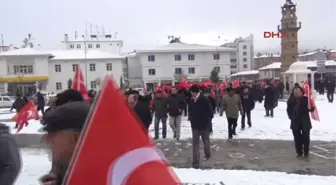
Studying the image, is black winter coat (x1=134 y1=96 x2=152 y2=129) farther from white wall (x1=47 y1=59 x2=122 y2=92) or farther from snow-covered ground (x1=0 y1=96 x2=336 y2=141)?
white wall (x1=47 y1=59 x2=122 y2=92)

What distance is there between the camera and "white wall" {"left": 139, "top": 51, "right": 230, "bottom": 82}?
5906 cm

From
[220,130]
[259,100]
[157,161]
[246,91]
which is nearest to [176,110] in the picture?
[220,130]

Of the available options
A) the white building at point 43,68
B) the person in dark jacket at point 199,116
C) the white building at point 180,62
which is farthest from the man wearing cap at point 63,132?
Answer: the white building at point 180,62

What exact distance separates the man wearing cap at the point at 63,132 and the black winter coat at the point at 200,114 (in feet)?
24.0

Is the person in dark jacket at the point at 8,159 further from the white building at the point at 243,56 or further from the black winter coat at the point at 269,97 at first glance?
the white building at the point at 243,56

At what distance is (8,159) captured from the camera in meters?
2.73

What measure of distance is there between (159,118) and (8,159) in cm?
1025

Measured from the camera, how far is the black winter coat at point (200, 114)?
8922 mm

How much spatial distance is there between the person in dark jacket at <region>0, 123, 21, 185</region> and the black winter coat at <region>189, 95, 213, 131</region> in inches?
247

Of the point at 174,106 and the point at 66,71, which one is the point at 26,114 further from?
the point at 66,71

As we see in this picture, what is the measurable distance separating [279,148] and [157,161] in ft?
32.3

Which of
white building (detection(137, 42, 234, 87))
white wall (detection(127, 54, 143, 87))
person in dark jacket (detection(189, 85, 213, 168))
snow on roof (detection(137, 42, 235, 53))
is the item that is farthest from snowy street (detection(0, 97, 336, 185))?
white wall (detection(127, 54, 143, 87))

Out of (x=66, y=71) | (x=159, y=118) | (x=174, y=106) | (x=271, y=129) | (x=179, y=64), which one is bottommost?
(x=271, y=129)

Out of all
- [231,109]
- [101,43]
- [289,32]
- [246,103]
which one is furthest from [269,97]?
[101,43]
